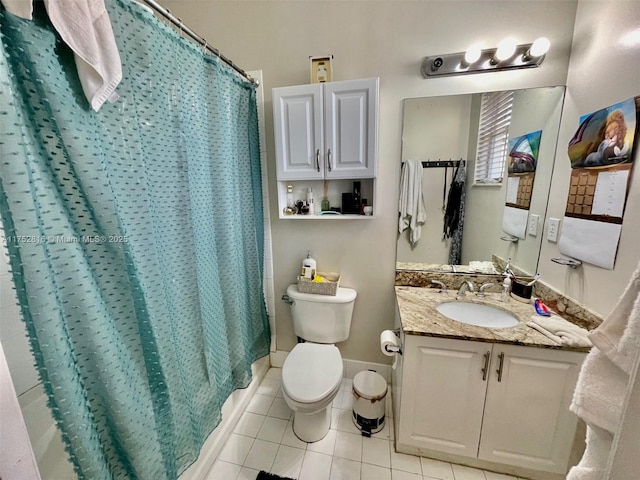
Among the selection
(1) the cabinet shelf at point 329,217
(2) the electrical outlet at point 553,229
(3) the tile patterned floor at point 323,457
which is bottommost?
(3) the tile patterned floor at point 323,457

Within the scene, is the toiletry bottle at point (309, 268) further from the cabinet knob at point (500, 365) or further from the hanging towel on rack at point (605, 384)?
the hanging towel on rack at point (605, 384)

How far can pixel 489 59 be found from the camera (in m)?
1.35

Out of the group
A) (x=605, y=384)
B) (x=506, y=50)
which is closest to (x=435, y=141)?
(x=506, y=50)

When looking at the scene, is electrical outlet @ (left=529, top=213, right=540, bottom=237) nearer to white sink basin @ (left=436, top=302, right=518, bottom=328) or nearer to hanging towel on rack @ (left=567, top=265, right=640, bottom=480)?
white sink basin @ (left=436, top=302, right=518, bottom=328)

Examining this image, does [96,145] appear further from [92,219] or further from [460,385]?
[460,385]

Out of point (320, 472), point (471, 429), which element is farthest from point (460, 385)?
point (320, 472)

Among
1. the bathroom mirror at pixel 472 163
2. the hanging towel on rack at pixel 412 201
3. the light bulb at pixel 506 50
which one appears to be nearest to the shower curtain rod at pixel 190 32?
the bathroom mirror at pixel 472 163

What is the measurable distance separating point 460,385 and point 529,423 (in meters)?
0.34

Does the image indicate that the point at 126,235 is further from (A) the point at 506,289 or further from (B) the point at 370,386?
(A) the point at 506,289

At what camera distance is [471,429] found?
1.24m

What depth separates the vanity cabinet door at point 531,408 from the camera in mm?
1102

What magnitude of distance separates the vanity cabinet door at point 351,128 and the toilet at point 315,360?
83cm

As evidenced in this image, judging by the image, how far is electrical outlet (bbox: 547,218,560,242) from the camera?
1.34m

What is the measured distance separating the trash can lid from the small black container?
0.96m
